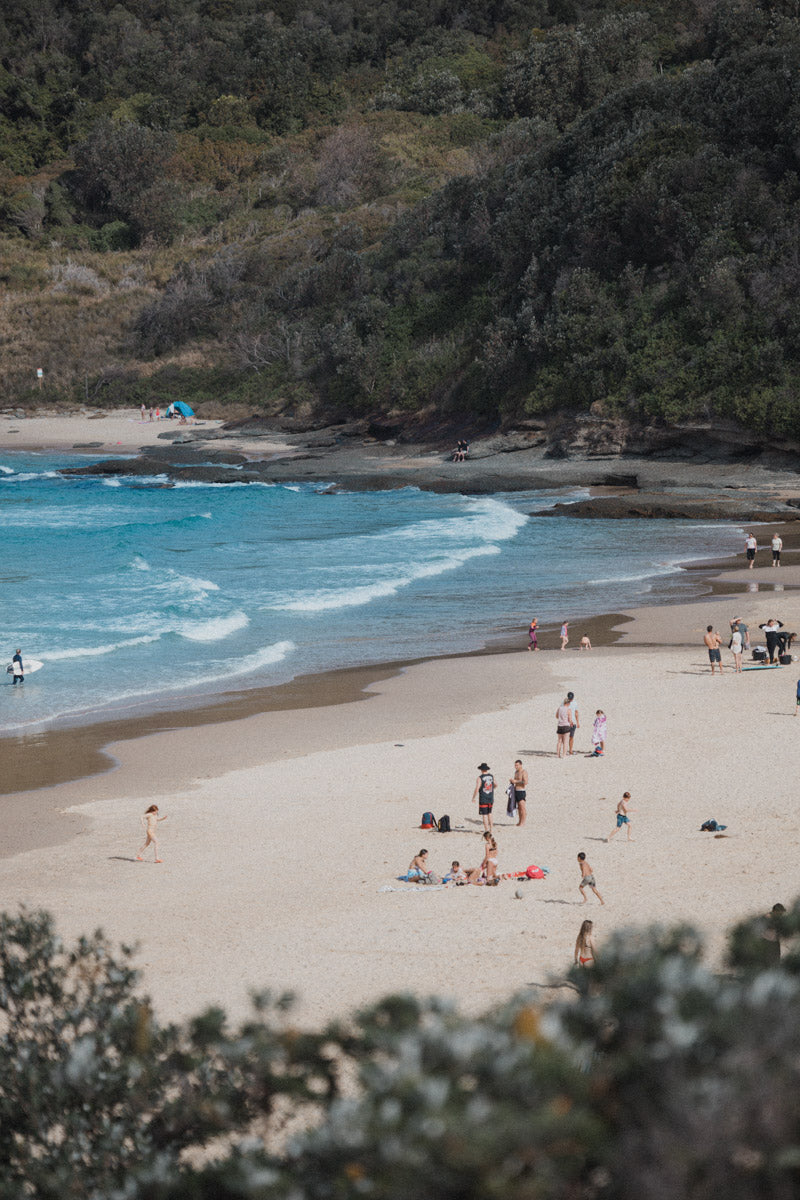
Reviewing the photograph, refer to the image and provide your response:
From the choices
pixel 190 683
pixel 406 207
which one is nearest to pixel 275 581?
pixel 190 683

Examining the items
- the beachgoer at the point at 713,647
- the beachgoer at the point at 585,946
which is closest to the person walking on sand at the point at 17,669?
the beachgoer at the point at 713,647

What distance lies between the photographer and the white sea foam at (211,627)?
2550 centimetres

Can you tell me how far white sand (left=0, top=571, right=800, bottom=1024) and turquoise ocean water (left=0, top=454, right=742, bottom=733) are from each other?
336 centimetres

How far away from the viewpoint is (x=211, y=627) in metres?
26.2

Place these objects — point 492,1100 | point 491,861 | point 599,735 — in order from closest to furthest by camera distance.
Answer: point 492,1100
point 491,861
point 599,735

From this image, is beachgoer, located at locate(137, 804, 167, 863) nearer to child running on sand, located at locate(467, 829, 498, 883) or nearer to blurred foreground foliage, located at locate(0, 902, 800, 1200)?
child running on sand, located at locate(467, 829, 498, 883)

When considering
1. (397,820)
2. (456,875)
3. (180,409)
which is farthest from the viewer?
(180,409)

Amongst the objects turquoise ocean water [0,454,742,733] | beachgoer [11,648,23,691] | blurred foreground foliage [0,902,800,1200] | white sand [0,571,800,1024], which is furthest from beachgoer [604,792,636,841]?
beachgoer [11,648,23,691]

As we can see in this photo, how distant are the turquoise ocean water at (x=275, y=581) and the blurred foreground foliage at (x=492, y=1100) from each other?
1520 cm

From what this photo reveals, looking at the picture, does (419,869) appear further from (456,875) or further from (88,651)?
(88,651)

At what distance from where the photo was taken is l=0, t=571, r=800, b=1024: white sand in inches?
385

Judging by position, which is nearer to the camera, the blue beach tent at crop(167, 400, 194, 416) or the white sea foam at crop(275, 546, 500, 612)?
the white sea foam at crop(275, 546, 500, 612)

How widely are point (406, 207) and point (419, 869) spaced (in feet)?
241

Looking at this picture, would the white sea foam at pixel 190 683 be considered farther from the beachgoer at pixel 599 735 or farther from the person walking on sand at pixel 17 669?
the beachgoer at pixel 599 735
